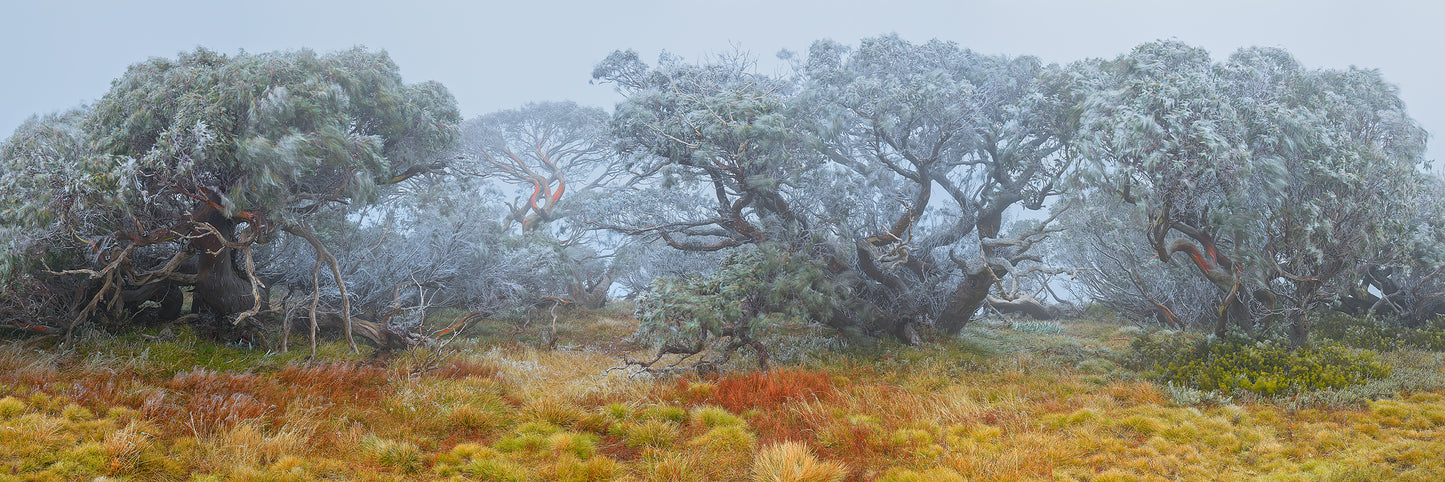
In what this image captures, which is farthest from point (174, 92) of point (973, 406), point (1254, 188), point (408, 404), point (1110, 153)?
point (1254, 188)

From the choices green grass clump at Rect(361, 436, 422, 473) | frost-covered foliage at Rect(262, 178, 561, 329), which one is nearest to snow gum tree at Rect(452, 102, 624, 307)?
frost-covered foliage at Rect(262, 178, 561, 329)

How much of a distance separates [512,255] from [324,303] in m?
4.10

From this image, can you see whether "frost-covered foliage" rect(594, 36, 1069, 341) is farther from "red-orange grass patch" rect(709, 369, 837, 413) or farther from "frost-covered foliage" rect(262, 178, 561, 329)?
"red-orange grass patch" rect(709, 369, 837, 413)

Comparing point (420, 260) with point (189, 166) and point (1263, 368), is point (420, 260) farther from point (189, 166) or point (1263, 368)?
point (1263, 368)

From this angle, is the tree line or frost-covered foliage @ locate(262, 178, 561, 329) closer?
the tree line

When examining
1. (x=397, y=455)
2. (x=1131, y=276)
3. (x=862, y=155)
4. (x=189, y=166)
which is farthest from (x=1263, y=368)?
(x=189, y=166)

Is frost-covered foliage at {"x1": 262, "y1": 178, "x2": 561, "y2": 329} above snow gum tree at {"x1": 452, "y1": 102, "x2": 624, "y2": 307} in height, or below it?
below

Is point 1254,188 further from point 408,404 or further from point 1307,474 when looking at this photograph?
point 408,404

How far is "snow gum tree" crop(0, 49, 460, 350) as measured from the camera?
8.95 meters

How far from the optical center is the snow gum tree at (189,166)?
8953 mm

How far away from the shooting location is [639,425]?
8.34 m

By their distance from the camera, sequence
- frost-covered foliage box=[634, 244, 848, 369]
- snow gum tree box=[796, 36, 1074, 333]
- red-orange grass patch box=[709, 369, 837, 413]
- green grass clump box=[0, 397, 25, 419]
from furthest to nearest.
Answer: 1. snow gum tree box=[796, 36, 1074, 333]
2. frost-covered foliage box=[634, 244, 848, 369]
3. red-orange grass patch box=[709, 369, 837, 413]
4. green grass clump box=[0, 397, 25, 419]

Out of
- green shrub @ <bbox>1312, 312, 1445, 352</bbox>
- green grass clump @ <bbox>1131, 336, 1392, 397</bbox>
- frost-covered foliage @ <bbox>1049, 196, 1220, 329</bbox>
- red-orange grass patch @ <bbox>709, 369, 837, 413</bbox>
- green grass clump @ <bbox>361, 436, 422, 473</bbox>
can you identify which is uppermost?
frost-covered foliage @ <bbox>1049, 196, 1220, 329</bbox>

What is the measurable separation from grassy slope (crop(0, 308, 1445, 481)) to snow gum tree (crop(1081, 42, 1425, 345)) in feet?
7.23
